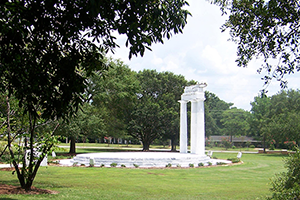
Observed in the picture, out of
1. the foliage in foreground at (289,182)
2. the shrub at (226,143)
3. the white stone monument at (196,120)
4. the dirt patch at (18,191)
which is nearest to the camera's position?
the foliage in foreground at (289,182)

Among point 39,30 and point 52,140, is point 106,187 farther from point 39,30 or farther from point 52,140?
point 39,30

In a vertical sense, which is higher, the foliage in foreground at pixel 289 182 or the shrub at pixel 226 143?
the foliage in foreground at pixel 289 182

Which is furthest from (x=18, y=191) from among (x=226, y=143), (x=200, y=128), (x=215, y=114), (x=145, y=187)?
(x=215, y=114)

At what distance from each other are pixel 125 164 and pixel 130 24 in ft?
60.7

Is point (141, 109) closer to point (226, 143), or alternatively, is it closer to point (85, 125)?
point (85, 125)

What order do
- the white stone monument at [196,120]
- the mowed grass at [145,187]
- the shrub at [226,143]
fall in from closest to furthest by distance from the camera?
1. the mowed grass at [145,187]
2. the white stone monument at [196,120]
3. the shrub at [226,143]

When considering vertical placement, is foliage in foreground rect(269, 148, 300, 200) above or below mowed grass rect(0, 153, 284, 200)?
above

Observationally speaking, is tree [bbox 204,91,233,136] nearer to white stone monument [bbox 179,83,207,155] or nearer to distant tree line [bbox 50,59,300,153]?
distant tree line [bbox 50,59,300,153]

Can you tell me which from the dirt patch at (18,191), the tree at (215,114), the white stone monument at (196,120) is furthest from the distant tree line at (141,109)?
the tree at (215,114)

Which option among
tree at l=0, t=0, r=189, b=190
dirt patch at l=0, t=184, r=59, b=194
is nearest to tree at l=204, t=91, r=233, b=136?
dirt patch at l=0, t=184, r=59, b=194

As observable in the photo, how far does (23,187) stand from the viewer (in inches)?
474

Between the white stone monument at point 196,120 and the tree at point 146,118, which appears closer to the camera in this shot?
the white stone monument at point 196,120

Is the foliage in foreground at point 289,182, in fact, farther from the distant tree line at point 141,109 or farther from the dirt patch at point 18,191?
the distant tree line at point 141,109

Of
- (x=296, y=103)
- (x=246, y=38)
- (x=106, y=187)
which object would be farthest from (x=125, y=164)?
(x=296, y=103)
